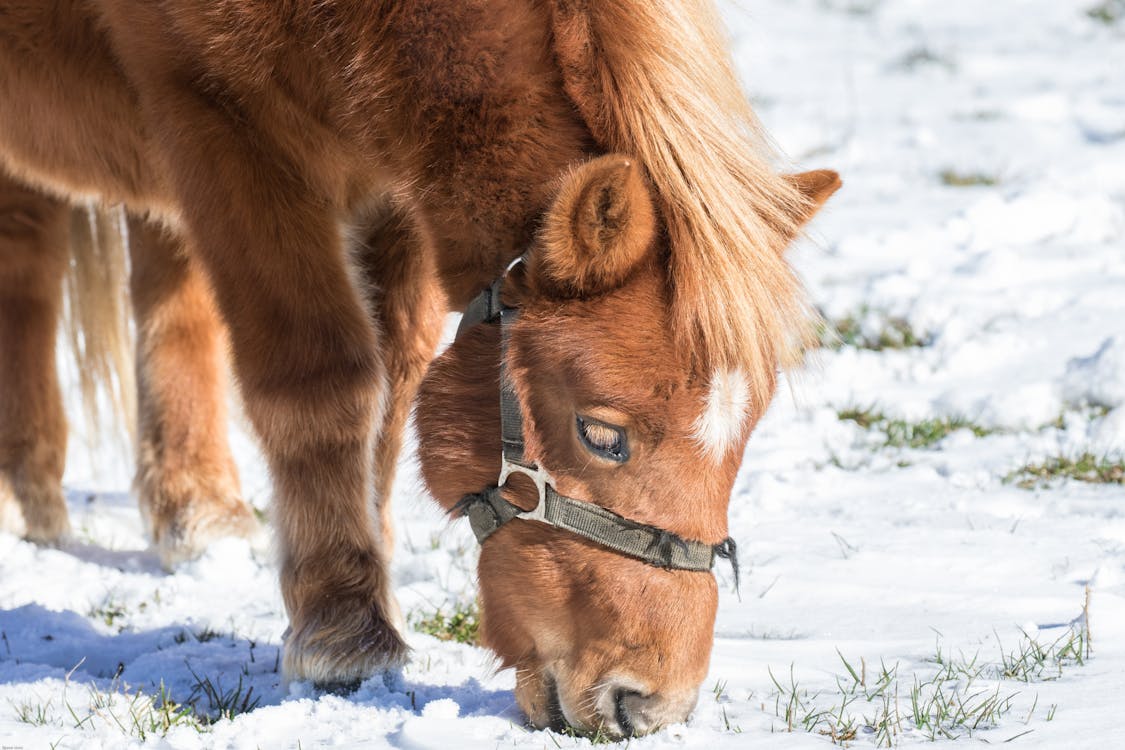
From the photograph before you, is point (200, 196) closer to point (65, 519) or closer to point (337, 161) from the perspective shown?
point (337, 161)

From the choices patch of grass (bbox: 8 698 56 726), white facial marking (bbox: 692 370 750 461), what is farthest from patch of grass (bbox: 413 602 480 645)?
white facial marking (bbox: 692 370 750 461)

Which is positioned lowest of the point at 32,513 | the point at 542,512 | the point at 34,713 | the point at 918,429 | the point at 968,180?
the point at 34,713

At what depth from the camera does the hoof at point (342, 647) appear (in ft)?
9.45

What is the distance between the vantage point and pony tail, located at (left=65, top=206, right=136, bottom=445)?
4.74m

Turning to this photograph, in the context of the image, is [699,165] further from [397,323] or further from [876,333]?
[876,333]

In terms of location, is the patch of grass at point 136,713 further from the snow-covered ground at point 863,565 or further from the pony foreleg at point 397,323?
the pony foreleg at point 397,323

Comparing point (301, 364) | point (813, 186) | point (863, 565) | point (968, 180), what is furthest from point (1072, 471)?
point (968, 180)

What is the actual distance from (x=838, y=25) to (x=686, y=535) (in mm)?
11906

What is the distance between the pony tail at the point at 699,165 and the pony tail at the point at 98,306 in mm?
2779

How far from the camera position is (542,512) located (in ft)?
A: 8.21

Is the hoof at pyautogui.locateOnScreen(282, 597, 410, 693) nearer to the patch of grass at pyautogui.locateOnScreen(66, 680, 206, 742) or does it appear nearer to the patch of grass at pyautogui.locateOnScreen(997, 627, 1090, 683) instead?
the patch of grass at pyautogui.locateOnScreen(66, 680, 206, 742)

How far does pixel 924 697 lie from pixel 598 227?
3.90 ft

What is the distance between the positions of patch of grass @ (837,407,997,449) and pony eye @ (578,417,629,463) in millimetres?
2427

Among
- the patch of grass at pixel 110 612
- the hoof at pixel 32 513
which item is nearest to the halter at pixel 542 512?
the patch of grass at pixel 110 612
